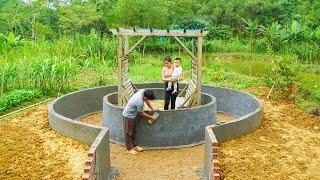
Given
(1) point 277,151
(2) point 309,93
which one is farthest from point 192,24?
(1) point 277,151

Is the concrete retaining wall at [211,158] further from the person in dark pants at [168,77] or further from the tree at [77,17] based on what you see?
the tree at [77,17]

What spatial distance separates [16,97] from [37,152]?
453 cm

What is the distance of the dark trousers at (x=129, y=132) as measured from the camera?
27.7ft

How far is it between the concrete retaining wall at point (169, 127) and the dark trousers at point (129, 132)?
166 mm

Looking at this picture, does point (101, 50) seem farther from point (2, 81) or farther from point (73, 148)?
point (73, 148)

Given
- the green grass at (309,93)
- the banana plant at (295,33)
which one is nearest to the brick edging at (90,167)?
the green grass at (309,93)

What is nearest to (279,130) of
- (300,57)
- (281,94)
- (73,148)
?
(281,94)

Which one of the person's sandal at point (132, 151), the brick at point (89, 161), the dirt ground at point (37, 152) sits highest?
the brick at point (89, 161)

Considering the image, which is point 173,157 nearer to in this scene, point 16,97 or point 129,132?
point 129,132

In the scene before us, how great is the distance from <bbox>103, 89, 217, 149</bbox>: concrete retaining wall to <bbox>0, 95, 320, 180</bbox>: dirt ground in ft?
0.78

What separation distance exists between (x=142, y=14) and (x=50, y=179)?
70.9 feet

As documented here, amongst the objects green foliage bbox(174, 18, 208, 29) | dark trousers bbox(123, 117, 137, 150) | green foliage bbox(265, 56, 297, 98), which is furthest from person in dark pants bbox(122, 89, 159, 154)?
green foliage bbox(174, 18, 208, 29)

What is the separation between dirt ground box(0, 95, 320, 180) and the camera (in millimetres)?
6953

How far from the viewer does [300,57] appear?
22094 millimetres
